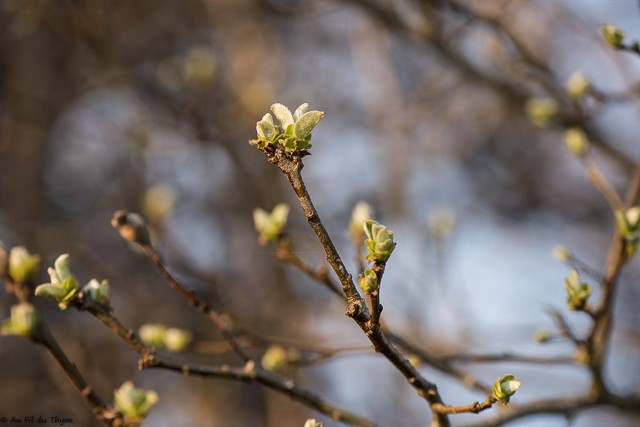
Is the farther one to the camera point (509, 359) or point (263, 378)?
point (509, 359)

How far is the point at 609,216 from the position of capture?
5383 mm

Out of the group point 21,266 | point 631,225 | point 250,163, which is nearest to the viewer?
point 21,266

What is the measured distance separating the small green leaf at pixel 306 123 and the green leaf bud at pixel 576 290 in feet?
2.66

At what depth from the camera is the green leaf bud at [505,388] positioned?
1.25m

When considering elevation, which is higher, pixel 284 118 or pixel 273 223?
pixel 273 223

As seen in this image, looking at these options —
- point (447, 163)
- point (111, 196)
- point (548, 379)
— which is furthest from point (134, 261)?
point (548, 379)

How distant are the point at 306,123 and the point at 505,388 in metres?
0.62

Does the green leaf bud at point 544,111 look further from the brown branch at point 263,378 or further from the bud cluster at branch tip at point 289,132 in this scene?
the bud cluster at branch tip at point 289,132

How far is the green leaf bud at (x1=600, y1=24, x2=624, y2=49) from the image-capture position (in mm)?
1749

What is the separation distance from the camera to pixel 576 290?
1579 mm

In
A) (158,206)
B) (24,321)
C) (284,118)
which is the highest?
(158,206)

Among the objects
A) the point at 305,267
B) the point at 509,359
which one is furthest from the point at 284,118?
the point at 509,359

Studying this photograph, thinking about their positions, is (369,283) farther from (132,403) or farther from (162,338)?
(162,338)

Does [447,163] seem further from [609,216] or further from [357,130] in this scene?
[609,216]
